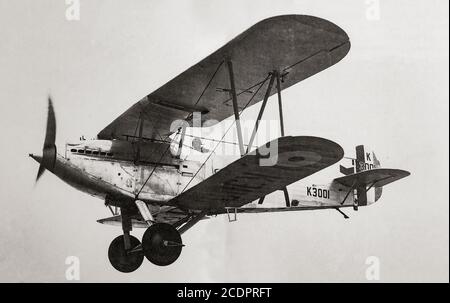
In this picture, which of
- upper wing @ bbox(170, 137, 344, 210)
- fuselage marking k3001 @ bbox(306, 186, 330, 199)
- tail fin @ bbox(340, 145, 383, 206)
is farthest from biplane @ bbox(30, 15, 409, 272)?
tail fin @ bbox(340, 145, 383, 206)

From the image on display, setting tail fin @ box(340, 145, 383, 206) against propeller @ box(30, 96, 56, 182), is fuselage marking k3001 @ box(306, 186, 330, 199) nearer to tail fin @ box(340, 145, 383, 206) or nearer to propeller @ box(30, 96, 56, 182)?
tail fin @ box(340, 145, 383, 206)

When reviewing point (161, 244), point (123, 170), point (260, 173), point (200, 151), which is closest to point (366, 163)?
point (200, 151)

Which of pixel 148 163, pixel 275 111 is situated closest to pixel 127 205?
pixel 148 163

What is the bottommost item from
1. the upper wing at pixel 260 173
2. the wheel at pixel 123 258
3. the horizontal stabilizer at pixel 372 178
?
the wheel at pixel 123 258

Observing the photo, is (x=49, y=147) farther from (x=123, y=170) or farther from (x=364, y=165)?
(x=364, y=165)

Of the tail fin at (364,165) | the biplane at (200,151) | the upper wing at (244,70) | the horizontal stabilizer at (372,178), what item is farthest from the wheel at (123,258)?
the tail fin at (364,165)

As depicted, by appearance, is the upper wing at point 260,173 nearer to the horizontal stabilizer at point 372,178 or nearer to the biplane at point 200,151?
the biplane at point 200,151
